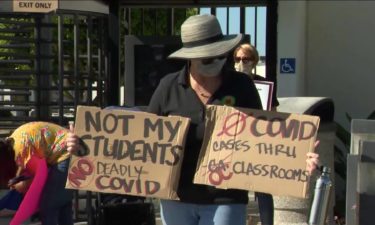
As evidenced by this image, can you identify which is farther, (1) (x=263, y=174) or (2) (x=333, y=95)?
(2) (x=333, y=95)

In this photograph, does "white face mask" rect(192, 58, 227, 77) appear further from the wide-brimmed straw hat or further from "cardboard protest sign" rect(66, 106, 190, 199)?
"cardboard protest sign" rect(66, 106, 190, 199)

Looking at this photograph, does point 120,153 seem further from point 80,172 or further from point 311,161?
point 311,161

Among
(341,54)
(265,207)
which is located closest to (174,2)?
(341,54)

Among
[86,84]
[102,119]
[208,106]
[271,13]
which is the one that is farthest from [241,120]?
[271,13]

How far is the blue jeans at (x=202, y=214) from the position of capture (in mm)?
3688

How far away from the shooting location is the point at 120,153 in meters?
3.87

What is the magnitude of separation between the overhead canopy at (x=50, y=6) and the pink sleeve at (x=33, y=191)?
1780 millimetres

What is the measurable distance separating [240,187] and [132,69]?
11.9ft

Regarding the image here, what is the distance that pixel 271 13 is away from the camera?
8664 mm

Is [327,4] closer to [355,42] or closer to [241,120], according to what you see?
[355,42]

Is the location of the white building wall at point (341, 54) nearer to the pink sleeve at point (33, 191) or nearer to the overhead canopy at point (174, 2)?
the overhead canopy at point (174, 2)

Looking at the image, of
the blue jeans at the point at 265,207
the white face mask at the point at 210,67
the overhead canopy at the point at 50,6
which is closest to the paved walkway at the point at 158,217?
the overhead canopy at the point at 50,6

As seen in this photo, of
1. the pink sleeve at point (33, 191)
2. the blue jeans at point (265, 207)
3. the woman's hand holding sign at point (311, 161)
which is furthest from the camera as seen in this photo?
the pink sleeve at point (33, 191)

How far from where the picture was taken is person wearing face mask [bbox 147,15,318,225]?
3.70 metres
